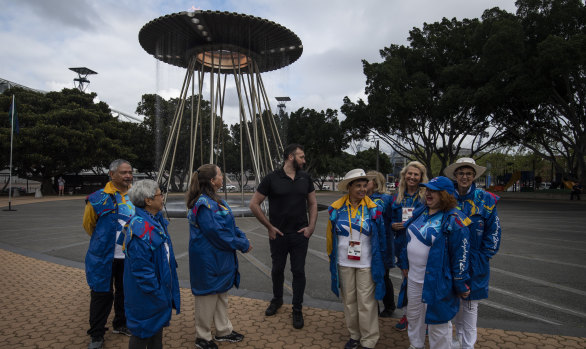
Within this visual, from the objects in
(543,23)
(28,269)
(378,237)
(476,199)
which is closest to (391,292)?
(378,237)

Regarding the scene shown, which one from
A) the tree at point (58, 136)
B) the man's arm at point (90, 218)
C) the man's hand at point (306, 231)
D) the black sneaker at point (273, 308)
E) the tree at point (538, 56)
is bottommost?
the black sneaker at point (273, 308)

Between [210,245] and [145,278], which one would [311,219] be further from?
[145,278]

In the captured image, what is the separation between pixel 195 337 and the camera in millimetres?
3422

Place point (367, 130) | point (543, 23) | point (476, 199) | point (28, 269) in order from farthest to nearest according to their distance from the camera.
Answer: point (367, 130) → point (543, 23) → point (28, 269) → point (476, 199)

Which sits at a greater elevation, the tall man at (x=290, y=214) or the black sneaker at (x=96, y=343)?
the tall man at (x=290, y=214)

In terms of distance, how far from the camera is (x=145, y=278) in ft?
7.88

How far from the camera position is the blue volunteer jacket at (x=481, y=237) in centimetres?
280

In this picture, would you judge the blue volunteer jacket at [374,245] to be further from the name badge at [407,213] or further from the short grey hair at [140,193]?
the short grey hair at [140,193]

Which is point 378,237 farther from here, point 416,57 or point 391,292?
point 416,57

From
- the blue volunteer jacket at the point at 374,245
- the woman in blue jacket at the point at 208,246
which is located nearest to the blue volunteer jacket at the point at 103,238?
the woman in blue jacket at the point at 208,246

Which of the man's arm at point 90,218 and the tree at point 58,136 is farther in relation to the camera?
the tree at point 58,136

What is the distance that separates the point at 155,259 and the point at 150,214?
0.33m

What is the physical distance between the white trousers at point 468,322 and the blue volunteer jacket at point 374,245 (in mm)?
612

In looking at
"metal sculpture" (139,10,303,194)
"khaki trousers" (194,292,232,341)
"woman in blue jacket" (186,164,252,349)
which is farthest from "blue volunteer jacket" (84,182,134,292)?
"metal sculpture" (139,10,303,194)
